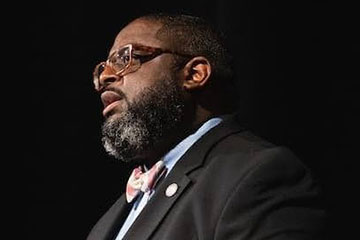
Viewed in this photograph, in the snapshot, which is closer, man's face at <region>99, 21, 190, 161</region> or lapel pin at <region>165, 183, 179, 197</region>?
lapel pin at <region>165, 183, 179, 197</region>

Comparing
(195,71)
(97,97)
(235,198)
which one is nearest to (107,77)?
(195,71)

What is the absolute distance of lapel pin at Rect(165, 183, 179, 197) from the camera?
150 cm

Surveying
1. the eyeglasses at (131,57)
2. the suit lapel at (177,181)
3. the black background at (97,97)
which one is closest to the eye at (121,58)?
the eyeglasses at (131,57)

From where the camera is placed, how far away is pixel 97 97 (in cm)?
241

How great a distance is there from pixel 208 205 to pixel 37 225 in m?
1.01

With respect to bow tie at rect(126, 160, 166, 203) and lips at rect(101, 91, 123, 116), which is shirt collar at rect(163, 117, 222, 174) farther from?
lips at rect(101, 91, 123, 116)

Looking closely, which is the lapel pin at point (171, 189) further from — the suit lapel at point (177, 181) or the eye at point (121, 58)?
the eye at point (121, 58)

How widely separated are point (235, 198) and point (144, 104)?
395 millimetres

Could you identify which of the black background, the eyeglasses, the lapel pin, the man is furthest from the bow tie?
the black background

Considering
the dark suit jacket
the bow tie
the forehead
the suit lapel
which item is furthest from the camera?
the forehead

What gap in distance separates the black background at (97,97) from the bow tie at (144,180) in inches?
24.8

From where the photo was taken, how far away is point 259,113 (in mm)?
2311

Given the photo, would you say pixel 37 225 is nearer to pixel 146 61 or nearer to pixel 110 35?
pixel 110 35

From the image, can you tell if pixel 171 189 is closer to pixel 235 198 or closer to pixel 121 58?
pixel 235 198
